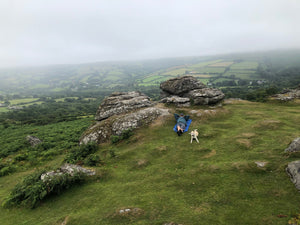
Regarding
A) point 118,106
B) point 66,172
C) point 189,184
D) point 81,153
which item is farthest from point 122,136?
point 189,184

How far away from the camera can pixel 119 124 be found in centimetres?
3114

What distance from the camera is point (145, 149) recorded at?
23.9 m

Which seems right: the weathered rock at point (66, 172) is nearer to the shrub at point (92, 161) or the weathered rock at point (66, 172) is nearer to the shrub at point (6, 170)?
the shrub at point (92, 161)

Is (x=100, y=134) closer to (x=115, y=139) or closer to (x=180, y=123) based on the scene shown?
(x=115, y=139)

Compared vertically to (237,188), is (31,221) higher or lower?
lower

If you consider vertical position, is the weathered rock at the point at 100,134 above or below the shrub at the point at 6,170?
above

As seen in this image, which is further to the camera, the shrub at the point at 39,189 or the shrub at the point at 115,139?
the shrub at the point at 115,139

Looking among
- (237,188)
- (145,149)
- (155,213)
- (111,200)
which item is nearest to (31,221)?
(111,200)

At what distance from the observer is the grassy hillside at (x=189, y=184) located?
1100 centimetres

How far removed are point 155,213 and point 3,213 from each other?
16.1 m

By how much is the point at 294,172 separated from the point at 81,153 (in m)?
25.9

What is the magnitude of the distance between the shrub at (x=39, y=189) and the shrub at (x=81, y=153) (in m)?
5.60

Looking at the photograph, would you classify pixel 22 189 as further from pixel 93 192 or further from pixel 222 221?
pixel 222 221

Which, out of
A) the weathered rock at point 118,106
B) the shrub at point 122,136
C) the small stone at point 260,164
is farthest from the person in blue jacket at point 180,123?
the small stone at point 260,164
